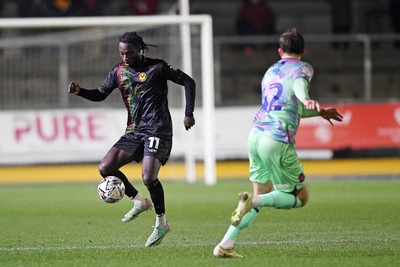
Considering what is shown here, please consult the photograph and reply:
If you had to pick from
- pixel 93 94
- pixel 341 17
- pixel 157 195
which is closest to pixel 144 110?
pixel 93 94

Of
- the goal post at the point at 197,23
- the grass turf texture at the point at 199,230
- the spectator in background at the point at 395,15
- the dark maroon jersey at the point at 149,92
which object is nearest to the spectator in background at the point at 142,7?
the goal post at the point at 197,23

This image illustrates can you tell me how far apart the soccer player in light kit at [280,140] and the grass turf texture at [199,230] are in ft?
1.61

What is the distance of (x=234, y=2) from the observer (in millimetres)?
28859

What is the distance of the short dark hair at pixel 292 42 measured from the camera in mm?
8586

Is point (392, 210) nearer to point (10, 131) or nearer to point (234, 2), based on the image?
point (10, 131)

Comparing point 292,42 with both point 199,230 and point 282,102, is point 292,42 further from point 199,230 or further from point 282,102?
point 199,230

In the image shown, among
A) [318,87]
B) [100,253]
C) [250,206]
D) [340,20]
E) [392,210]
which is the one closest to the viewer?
[250,206]

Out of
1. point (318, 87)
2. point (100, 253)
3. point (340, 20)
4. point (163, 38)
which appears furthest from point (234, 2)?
point (100, 253)

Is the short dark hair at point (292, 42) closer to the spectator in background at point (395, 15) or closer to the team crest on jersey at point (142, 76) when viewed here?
the team crest on jersey at point (142, 76)

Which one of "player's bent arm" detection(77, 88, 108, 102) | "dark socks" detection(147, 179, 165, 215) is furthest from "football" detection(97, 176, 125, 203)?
"player's bent arm" detection(77, 88, 108, 102)

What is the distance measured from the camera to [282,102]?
8586mm

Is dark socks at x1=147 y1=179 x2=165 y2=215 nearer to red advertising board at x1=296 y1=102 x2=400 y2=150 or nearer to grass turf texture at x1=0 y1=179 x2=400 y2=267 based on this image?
grass turf texture at x1=0 y1=179 x2=400 y2=267

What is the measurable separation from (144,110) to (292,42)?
220cm

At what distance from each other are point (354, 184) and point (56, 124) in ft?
21.1
